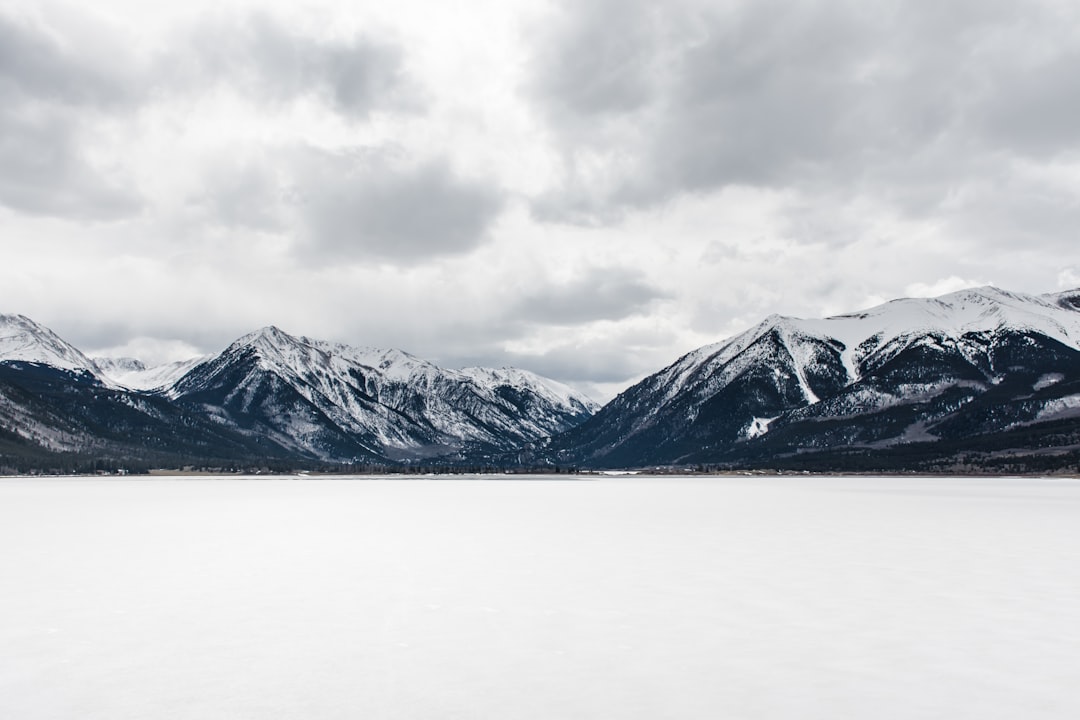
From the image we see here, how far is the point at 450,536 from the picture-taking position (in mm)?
69250

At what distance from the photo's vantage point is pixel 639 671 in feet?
80.6

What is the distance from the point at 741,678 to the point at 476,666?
25.8 ft

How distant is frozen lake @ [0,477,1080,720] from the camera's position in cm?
2155

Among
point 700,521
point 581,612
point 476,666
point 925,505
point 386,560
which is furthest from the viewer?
point 925,505

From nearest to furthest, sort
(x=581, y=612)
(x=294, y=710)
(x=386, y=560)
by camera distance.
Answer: (x=294, y=710) → (x=581, y=612) → (x=386, y=560)

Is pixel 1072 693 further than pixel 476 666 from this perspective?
No

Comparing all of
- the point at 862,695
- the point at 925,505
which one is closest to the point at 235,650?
the point at 862,695

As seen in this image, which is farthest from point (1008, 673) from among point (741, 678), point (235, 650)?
point (235, 650)

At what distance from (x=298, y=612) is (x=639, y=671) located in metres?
16.2

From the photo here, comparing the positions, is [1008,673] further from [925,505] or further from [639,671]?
[925,505]

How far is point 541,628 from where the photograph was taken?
31078 mm

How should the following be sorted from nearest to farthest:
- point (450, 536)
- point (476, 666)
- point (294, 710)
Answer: point (294, 710)
point (476, 666)
point (450, 536)

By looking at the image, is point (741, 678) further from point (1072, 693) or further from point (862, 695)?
point (1072, 693)

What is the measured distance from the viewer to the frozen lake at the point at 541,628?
21547 millimetres
